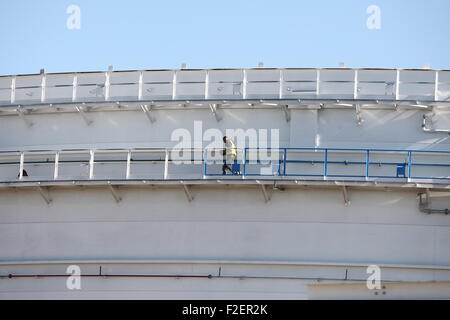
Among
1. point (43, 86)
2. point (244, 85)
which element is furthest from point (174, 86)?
point (43, 86)

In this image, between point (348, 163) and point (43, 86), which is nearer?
point (348, 163)

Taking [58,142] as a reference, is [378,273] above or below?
below

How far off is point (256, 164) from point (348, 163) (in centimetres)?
274

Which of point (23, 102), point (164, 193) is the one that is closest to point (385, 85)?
point (164, 193)

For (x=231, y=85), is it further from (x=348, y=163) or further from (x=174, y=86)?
(x=348, y=163)

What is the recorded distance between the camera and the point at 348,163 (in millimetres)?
25500

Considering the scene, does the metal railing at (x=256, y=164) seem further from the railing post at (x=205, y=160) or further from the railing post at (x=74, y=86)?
the railing post at (x=74, y=86)

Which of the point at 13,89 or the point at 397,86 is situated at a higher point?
the point at 397,86

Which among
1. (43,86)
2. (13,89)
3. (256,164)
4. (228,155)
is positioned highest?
(43,86)

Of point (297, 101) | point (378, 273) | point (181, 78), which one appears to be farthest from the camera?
point (181, 78)

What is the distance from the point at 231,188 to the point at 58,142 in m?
6.29

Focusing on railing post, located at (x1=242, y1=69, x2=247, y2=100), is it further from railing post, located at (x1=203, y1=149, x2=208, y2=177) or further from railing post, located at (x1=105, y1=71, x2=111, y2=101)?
railing post, located at (x1=105, y1=71, x2=111, y2=101)
